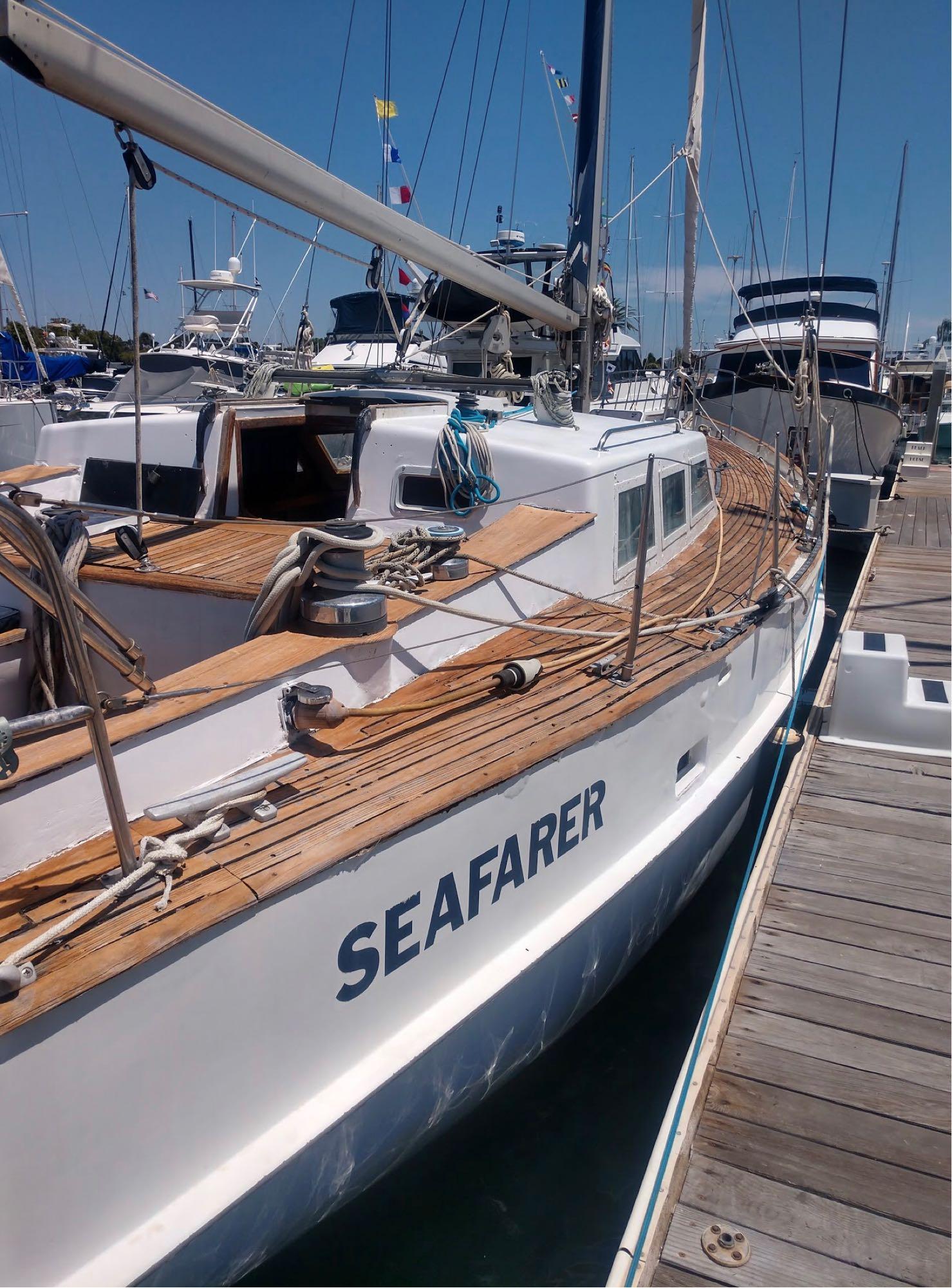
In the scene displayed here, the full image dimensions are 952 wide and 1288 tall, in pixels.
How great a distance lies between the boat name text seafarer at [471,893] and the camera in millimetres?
2730

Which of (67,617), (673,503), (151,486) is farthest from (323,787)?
(673,503)

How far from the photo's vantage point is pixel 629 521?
5.08 meters

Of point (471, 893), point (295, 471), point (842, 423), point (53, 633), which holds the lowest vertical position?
point (471, 893)

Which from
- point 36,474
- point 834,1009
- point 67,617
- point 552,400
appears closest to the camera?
point 67,617

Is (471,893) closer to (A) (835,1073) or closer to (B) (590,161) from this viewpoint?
(A) (835,1073)

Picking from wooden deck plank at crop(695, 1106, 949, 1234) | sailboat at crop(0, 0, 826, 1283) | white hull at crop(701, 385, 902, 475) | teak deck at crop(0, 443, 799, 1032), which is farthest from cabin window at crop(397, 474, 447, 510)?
white hull at crop(701, 385, 902, 475)

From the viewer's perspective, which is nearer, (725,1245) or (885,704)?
(725,1245)

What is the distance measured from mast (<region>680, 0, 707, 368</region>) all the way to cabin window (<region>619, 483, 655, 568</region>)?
111 inches

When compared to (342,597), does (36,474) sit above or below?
above

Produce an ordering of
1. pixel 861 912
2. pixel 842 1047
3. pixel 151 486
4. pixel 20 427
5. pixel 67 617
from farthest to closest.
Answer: pixel 20 427
pixel 151 486
pixel 861 912
pixel 842 1047
pixel 67 617

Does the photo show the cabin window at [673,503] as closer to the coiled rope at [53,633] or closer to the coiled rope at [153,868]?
the coiled rope at [53,633]

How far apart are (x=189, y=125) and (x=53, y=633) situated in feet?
7.28

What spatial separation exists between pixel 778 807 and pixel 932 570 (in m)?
Answer: 7.81

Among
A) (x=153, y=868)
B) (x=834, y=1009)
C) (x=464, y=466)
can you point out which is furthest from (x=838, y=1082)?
(x=464, y=466)
